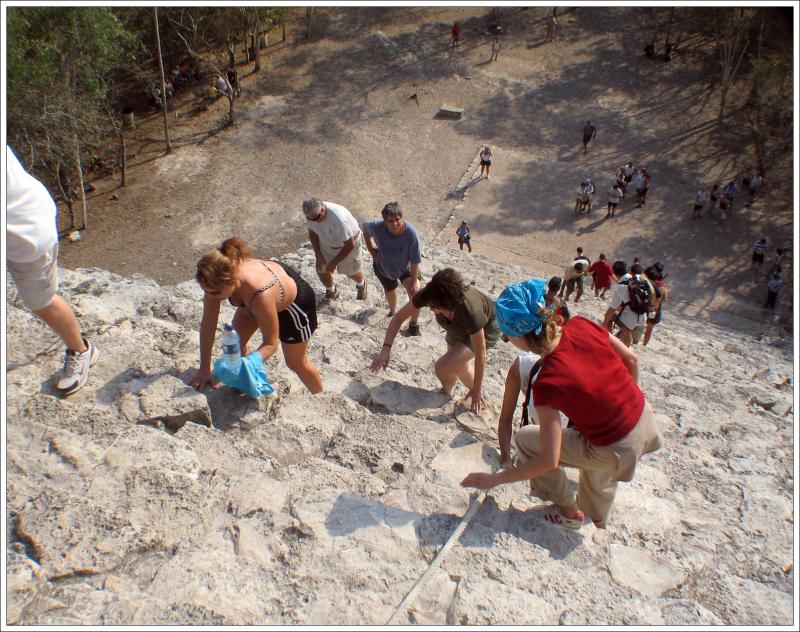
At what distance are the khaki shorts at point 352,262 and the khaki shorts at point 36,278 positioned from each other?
4.15m

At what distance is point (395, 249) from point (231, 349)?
3163mm

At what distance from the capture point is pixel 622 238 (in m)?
16.5

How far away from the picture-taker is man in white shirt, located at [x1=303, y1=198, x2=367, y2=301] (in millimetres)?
7828

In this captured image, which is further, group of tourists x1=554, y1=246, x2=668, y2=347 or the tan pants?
group of tourists x1=554, y1=246, x2=668, y2=347

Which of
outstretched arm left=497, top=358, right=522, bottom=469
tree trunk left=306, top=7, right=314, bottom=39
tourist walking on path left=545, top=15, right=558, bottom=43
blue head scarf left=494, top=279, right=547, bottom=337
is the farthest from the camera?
tree trunk left=306, top=7, right=314, bottom=39

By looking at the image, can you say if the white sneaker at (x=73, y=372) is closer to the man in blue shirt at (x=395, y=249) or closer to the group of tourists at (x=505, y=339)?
the group of tourists at (x=505, y=339)

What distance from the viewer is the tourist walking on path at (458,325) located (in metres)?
4.88

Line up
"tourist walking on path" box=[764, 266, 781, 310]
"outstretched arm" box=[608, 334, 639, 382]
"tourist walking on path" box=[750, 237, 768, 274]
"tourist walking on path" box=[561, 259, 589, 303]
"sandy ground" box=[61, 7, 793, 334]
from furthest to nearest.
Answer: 1. "sandy ground" box=[61, 7, 793, 334]
2. "tourist walking on path" box=[750, 237, 768, 274]
3. "tourist walking on path" box=[764, 266, 781, 310]
4. "tourist walking on path" box=[561, 259, 589, 303]
5. "outstretched arm" box=[608, 334, 639, 382]

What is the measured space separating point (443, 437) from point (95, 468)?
241 cm

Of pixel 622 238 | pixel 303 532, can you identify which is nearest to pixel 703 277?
pixel 622 238

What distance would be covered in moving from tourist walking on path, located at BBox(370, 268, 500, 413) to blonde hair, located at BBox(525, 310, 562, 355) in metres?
1.18

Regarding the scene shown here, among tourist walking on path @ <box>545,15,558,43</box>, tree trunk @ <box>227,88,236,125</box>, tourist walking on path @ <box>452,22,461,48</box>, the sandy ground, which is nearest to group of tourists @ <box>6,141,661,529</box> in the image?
the sandy ground

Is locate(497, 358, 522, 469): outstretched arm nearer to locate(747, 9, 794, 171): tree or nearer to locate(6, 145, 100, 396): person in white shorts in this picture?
locate(6, 145, 100, 396): person in white shorts

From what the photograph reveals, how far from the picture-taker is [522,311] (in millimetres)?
3625
